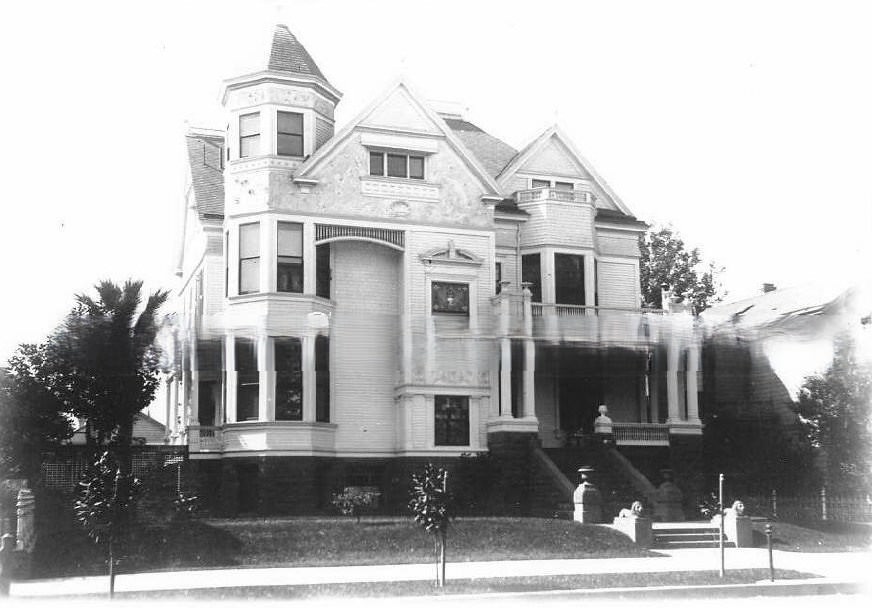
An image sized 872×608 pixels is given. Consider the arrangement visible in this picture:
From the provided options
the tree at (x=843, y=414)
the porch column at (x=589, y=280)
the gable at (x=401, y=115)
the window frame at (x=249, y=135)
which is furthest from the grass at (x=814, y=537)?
the window frame at (x=249, y=135)

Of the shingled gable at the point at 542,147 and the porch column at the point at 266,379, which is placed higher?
the shingled gable at the point at 542,147

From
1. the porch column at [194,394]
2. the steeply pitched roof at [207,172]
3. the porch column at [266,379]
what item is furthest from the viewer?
the steeply pitched roof at [207,172]

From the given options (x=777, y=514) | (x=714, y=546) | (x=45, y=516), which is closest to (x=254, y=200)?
(x=45, y=516)

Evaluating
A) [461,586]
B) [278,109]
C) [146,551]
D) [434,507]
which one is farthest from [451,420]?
[461,586]

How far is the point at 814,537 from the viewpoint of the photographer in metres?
25.2

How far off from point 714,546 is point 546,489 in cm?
586

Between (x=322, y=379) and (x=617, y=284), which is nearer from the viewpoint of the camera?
(x=322, y=379)

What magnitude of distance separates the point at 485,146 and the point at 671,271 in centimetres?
2326

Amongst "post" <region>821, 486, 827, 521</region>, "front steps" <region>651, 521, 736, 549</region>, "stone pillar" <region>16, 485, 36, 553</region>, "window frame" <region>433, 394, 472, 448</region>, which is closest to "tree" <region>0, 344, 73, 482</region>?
"stone pillar" <region>16, 485, 36, 553</region>

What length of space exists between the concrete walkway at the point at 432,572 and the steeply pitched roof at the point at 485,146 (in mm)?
16857

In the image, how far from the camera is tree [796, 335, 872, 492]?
94.7 feet

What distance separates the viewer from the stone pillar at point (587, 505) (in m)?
25.5

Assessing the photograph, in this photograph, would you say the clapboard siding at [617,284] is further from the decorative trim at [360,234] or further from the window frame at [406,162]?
the decorative trim at [360,234]

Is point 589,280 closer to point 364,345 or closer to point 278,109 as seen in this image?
point 364,345
